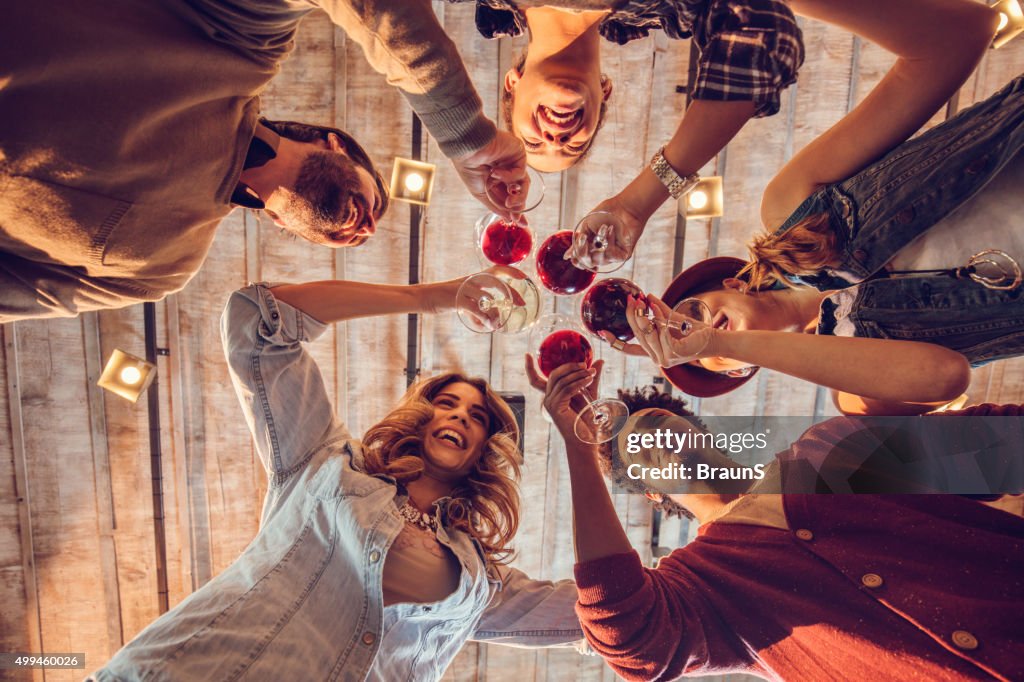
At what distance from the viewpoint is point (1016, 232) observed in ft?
5.35

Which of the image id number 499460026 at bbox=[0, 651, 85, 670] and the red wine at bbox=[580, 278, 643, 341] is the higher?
the red wine at bbox=[580, 278, 643, 341]

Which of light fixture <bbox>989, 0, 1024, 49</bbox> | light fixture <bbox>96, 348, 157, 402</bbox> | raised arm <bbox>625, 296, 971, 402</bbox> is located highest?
light fixture <bbox>989, 0, 1024, 49</bbox>

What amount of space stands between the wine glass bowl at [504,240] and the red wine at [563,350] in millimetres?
481

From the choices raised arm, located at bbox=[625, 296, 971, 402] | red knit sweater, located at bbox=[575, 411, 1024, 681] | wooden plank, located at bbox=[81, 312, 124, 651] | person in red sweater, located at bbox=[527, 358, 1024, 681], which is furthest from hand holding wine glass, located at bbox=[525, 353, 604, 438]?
wooden plank, located at bbox=[81, 312, 124, 651]

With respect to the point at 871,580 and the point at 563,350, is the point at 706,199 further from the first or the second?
the point at 871,580

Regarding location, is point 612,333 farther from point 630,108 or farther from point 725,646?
point 630,108

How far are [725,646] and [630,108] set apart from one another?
337 cm

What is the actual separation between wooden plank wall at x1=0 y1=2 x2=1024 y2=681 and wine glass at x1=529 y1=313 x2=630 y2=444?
153cm

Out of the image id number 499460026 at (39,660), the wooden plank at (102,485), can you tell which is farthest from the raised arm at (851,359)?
the image id number 499460026 at (39,660)

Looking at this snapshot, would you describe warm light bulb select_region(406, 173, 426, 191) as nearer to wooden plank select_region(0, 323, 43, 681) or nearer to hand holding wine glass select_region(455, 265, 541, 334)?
hand holding wine glass select_region(455, 265, 541, 334)

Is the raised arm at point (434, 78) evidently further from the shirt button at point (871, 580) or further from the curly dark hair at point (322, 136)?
the shirt button at point (871, 580)

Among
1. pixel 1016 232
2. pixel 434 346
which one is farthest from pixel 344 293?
pixel 1016 232

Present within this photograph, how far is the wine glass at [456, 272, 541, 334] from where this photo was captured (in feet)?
7.45

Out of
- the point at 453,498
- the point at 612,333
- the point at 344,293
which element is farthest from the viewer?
the point at 453,498
